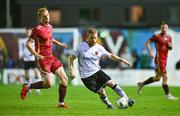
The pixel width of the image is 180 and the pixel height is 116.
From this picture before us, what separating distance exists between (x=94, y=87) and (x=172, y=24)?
40.6 metres

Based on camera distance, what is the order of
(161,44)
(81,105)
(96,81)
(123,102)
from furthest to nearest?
1. (161,44)
2. (81,105)
3. (96,81)
4. (123,102)

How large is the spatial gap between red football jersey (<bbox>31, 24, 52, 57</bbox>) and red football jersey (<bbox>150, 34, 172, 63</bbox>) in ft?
17.0

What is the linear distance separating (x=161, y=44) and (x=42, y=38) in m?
5.49

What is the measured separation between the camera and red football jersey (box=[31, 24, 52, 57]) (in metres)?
19.7

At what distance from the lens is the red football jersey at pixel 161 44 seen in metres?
23.9

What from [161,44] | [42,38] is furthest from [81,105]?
[161,44]

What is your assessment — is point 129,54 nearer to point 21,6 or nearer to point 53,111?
point 53,111

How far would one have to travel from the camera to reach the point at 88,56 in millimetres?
19172

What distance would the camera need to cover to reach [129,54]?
38.5 metres

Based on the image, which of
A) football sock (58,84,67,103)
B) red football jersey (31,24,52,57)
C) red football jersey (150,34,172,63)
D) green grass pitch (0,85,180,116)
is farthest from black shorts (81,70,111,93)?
red football jersey (150,34,172,63)

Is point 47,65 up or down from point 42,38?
down

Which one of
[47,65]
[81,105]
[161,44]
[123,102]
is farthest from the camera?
[161,44]

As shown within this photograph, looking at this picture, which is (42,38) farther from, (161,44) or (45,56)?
(161,44)

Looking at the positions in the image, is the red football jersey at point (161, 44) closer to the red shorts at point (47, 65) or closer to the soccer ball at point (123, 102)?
the red shorts at point (47, 65)
